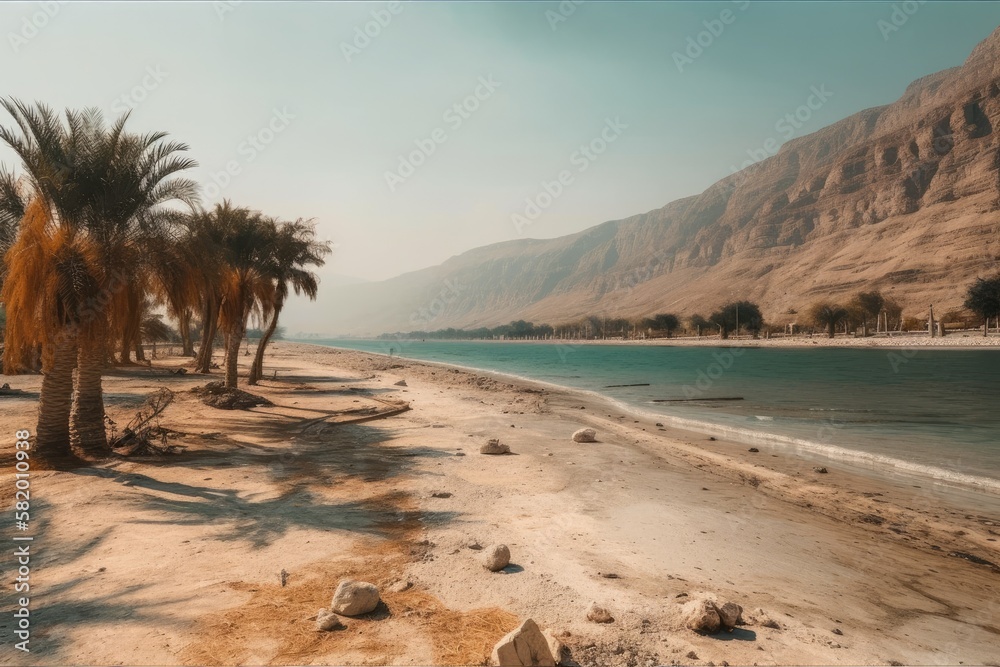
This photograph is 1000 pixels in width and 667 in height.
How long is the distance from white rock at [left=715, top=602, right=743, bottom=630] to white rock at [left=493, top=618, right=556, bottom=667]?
1676mm

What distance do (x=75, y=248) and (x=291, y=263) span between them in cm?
1601

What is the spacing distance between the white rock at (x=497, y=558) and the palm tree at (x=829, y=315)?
115044 mm

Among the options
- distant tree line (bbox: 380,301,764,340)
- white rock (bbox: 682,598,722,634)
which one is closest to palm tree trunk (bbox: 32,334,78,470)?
white rock (bbox: 682,598,722,634)

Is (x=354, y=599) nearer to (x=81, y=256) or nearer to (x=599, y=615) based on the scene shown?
(x=599, y=615)

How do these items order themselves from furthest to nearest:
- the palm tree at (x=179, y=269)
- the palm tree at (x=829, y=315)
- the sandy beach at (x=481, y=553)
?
the palm tree at (x=829, y=315) → the palm tree at (x=179, y=269) → the sandy beach at (x=481, y=553)

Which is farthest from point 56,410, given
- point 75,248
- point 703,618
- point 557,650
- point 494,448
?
point 703,618

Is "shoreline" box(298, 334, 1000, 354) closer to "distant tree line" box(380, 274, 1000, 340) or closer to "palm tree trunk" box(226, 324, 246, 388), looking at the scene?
"distant tree line" box(380, 274, 1000, 340)

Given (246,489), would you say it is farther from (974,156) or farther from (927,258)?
(974,156)

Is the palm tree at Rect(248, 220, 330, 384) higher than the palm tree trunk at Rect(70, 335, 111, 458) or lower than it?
higher

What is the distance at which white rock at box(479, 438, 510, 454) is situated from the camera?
12.1 m

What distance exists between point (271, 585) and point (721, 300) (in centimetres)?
16308

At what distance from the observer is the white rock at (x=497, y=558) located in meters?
5.54

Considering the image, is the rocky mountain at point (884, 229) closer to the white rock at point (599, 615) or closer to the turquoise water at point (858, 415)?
the turquoise water at point (858, 415)

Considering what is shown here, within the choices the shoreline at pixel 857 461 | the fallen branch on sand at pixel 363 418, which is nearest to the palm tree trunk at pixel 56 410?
the fallen branch on sand at pixel 363 418
